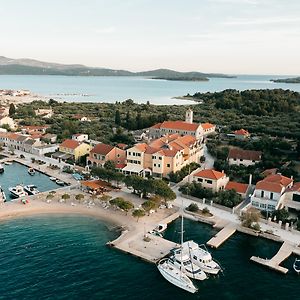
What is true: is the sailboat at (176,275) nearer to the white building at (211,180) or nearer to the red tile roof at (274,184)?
the red tile roof at (274,184)

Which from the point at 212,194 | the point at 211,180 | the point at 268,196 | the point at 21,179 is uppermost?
the point at 211,180

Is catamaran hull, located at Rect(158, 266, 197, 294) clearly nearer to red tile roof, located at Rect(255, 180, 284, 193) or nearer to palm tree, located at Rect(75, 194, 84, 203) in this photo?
palm tree, located at Rect(75, 194, 84, 203)

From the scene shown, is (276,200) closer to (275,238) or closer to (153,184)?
(275,238)

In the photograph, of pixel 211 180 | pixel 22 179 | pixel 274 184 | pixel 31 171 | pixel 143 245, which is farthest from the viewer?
pixel 31 171

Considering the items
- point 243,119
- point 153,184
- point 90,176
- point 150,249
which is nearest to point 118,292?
point 150,249

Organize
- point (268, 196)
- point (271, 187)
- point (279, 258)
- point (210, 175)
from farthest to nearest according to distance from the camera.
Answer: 1. point (210, 175)
2. point (271, 187)
3. point (268, 196)
4. point (279, 258)

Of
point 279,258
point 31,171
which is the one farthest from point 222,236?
point 31,171


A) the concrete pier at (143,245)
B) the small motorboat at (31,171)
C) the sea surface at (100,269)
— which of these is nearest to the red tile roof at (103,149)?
the small motorboat at (31,171)

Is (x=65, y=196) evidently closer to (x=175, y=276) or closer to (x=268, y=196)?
(x=175, y=276)
